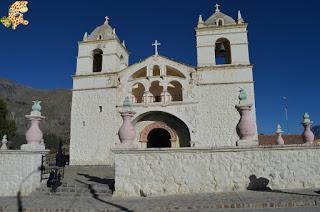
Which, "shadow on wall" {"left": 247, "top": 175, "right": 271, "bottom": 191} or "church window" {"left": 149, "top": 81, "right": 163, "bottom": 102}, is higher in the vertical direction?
"church window" {"left": 149, "top": 81, "right": 163, "bottom": 102}

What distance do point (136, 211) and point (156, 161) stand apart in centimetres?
→ 241

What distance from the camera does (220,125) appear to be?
1748 cm

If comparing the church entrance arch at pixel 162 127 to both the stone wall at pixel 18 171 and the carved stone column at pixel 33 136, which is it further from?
the stone wall at pixel 18 171

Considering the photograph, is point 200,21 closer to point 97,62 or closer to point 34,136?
point 97,62

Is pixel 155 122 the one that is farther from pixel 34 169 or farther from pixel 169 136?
pixel 34 169

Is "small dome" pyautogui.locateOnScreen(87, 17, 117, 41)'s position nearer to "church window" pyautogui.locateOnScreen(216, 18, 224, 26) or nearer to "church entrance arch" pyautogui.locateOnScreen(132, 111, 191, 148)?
"church entrance arch" pyautogui.locateOnScreen(132, 111, 191, 148)

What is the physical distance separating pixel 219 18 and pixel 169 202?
15.9 m

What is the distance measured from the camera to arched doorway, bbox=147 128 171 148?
1973 cm

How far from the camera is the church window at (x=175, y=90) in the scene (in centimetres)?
1942

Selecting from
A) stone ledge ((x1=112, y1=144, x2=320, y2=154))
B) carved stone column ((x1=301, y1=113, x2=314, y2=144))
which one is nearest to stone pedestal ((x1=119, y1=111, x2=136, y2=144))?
stone ledge ((x1=112, y1=144, x2=320, y2=154))

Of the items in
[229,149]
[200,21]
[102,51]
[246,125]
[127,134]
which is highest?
[200,21]

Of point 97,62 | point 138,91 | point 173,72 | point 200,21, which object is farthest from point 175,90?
point 97,62

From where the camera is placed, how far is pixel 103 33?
21328 millimetres

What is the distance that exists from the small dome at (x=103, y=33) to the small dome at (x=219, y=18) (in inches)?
283
